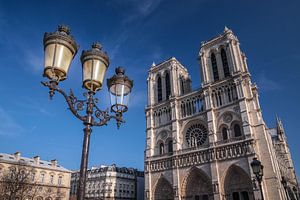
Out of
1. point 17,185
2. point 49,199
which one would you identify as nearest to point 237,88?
point 17,185

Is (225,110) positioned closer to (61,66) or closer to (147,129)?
(147,129)

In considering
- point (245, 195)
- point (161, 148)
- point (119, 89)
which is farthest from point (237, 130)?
point (119, 89)

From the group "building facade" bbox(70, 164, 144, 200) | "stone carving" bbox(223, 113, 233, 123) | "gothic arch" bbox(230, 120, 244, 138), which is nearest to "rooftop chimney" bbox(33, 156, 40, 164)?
"building facade" bbox(70, 164, 144, 200)

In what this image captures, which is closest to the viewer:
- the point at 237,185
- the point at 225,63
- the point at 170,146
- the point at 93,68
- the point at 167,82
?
the point at 93,68

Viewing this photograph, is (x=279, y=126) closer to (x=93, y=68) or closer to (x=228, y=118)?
(x=228, y=118)

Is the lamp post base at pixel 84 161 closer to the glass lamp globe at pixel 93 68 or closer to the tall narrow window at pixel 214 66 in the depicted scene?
the glass lamp globe at pixel 93 68

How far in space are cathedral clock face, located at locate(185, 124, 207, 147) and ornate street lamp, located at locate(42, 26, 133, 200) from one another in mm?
29341

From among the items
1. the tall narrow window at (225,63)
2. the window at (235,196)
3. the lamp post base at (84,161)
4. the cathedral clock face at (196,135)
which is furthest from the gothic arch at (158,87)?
the lamp post base at (84,161)

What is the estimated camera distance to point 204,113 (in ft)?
111

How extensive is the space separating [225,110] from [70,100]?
97.0 feet

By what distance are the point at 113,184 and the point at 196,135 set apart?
24774mm

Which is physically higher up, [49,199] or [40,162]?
[40,162]

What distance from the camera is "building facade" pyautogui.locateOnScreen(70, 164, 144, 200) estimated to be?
4944cm

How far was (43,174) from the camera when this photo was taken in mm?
37344
